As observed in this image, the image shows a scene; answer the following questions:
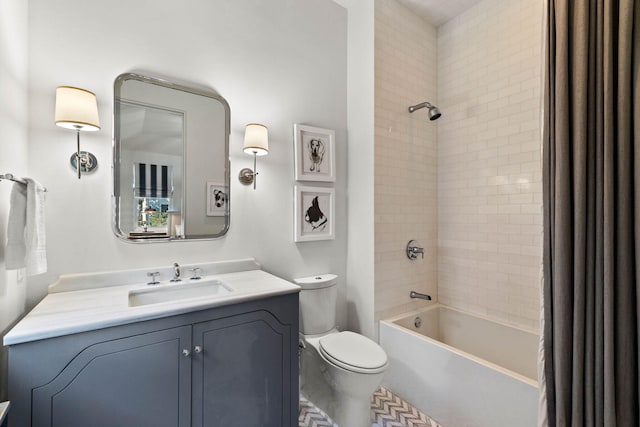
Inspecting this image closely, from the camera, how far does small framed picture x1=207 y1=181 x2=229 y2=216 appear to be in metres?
1.84

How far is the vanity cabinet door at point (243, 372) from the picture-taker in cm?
127

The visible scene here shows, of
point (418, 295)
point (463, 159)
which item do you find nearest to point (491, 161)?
point (463, 159)

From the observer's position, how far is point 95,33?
60.0 inches

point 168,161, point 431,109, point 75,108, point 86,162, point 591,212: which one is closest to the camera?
point 591,212

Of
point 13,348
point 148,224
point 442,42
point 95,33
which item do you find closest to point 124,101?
point 95,33

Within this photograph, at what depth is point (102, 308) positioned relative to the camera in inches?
46.1

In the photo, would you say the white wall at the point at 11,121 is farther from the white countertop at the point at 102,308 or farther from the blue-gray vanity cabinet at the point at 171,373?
the blue-gray vanity cabinet at the point at 171,373

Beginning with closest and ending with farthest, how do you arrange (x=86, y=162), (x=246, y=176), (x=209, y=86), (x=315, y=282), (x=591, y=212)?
(x=591, y=212) < (x=86, y=162) < (x=209, y=86) < (x=246, y=176) < (x=315, y=282)

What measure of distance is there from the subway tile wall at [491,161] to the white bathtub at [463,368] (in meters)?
0.14

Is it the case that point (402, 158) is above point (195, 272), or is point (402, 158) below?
above

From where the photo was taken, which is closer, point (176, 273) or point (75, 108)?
point (75, 108)

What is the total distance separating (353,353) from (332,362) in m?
0.13

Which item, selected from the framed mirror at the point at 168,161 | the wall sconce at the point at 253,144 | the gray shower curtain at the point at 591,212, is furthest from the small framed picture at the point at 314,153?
the gray shower curtain at the point at 591,212

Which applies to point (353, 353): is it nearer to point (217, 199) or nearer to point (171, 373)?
point (171, 373)
